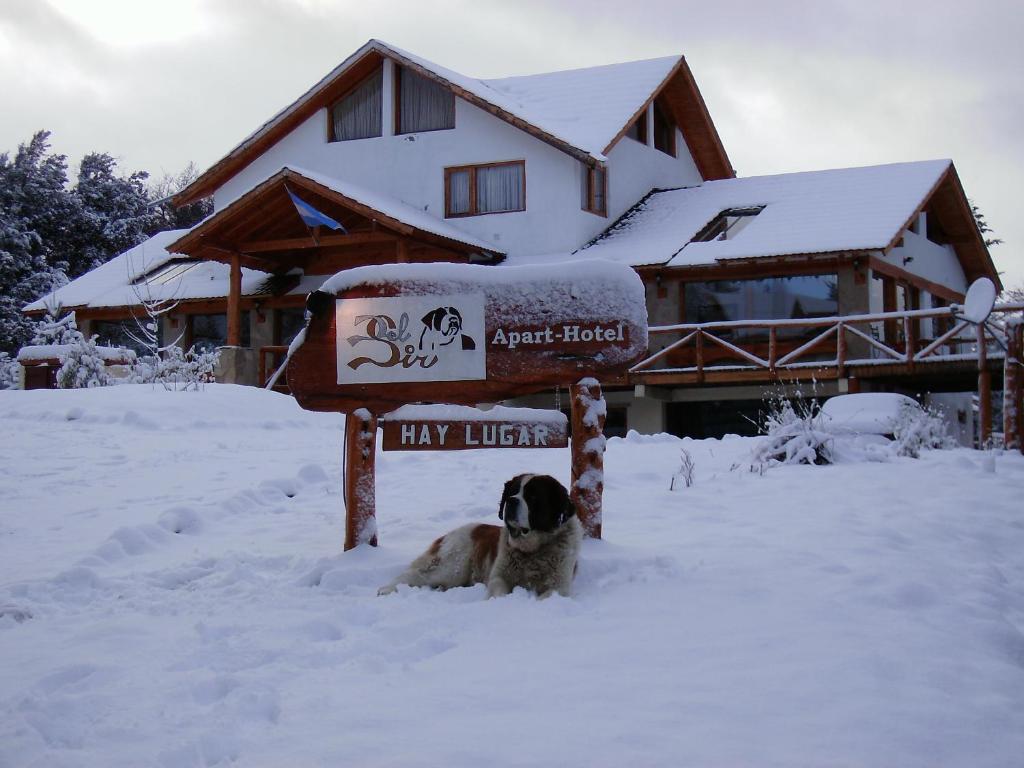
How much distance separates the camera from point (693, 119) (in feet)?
82.3

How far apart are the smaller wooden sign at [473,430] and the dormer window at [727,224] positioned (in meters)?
14.2

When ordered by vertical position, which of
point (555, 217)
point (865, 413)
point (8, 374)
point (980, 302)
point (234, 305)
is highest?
point (555, 217)

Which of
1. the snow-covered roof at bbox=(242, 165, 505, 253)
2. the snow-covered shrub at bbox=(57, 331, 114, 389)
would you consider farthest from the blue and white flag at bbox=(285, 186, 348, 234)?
the snow-covered shrub at bbox=(57, 331, 114, 389)

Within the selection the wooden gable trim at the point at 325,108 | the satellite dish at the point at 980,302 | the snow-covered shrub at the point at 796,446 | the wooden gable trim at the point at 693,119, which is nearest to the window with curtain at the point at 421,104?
the wooden gable trim at the point at 325,108

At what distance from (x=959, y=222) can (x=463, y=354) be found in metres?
20.5

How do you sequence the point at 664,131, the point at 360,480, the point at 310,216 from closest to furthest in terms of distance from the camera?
the point at 360,480 < the point at 310,216 < the point at 664,131

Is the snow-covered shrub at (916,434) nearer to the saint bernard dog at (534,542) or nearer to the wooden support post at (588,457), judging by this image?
the wooden support post at (588,457)

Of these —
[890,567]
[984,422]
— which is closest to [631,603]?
[890,567]

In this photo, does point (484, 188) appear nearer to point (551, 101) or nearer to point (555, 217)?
point (555, 217)

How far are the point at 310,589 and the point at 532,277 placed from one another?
7.23ft

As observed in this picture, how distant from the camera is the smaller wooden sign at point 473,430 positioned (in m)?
6.32

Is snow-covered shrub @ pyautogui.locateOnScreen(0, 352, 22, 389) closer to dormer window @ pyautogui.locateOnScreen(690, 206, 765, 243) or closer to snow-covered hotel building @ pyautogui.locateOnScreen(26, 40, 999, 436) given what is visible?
snow-covered hotel building @ pyautogui.locateOnScreen(26, 40, 999, 436)

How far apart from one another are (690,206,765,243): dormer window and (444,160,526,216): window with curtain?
376 cm

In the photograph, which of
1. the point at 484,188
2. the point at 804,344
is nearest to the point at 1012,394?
the point at 804,344
